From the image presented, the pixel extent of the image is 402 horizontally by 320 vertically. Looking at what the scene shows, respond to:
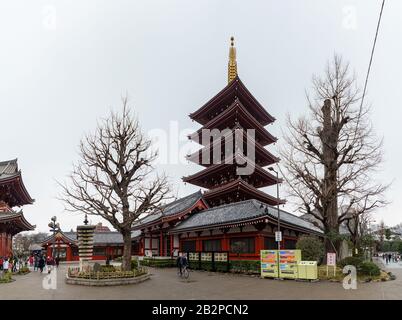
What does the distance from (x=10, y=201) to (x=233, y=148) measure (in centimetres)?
2300

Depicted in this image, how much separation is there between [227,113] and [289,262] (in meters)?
21.2

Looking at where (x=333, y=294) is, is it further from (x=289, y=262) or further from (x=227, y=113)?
(x=227, y=113)

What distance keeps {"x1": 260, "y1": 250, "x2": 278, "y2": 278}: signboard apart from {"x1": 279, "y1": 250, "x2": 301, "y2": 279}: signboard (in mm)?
337

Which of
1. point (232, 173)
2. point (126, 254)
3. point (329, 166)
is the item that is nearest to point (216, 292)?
point (126, 254)

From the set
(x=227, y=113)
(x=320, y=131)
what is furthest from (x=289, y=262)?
(x=227, y=113)

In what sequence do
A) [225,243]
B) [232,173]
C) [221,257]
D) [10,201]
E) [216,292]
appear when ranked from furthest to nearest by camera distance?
[232,173]
[10,201]
[225,243]
[221,257]
[216,292]

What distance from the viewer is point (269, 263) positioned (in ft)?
66.3

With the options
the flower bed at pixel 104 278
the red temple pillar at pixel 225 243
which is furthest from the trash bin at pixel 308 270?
the flower bed at pixel 104 278

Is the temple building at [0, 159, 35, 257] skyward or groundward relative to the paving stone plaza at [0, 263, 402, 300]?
skyward

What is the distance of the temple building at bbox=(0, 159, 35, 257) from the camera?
26.2 m

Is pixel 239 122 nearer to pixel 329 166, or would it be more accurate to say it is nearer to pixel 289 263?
pixel 329 166

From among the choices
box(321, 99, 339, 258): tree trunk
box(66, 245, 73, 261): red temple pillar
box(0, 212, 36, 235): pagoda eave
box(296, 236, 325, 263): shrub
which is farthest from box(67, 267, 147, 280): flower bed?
box(66, 245, 73, 261): red temple pillar

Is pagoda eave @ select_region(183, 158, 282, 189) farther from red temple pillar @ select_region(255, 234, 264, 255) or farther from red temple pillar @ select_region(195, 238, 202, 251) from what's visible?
red temple pillar @ select_region(255, 234, 264, 255)
